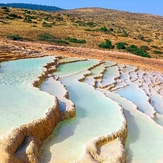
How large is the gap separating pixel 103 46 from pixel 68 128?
15086 millimetres

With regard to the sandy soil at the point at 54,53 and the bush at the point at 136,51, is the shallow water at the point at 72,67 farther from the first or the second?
the bush at the point at 136,51

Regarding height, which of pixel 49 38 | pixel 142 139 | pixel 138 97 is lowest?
pixel 49 38

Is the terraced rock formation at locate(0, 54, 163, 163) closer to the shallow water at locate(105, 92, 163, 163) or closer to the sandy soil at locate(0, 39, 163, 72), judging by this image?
the shallow water at locate(105, 92, 163, 163)

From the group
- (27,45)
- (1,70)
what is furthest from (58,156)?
(27,45)

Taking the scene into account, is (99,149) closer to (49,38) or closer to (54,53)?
(54,53)

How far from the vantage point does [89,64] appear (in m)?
13.8

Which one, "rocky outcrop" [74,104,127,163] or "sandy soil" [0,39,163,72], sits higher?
"rocky outcrop" [74,104,127,163]

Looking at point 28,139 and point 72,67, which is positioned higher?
point 28,139

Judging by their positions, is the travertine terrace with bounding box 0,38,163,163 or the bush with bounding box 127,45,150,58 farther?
the bush with bounding box 127,45,150,58

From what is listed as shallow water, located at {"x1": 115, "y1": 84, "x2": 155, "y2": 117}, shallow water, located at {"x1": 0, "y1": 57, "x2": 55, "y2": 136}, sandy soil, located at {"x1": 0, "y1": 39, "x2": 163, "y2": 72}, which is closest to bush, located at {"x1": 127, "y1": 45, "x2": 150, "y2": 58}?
sandy soil, located at {"x1": 0, "y1": 39, "x2": 163, "y2": 72}

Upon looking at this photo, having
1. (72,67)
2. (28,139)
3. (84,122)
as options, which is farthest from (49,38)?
(28,139)

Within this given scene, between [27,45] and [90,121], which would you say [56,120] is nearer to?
[90,121]

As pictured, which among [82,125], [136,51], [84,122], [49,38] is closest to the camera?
[82,125]

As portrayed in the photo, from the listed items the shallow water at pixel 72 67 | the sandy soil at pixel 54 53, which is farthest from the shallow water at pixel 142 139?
the sandy soil at pixel 54 53
